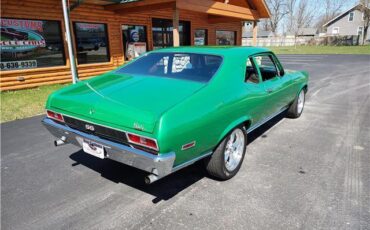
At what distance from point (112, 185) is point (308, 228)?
85.3 inches

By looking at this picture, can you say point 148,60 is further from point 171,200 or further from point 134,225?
point 134,225

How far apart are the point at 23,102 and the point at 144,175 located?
5662 mm

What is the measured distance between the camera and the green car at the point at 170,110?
2.50 meters

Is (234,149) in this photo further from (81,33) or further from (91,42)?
(91,42)

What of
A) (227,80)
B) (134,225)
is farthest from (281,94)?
(134,225)

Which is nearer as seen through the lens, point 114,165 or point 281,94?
point 114,165

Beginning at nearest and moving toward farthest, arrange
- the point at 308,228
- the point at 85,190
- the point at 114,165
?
the point at 308,228 < the point at 85,190 < the point at 114,165

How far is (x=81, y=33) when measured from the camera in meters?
10.5

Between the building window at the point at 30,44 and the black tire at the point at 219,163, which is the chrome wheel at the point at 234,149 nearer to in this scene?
the black tire at the point at 219,163

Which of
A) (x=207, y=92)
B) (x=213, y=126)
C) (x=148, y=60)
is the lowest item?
(x=213, y=126)

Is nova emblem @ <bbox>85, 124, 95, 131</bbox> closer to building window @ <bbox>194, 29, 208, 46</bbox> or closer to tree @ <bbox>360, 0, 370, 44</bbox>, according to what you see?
building window @ <bbox>194, 29, 208, 46</bbox>

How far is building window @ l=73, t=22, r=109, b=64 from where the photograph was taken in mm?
10477

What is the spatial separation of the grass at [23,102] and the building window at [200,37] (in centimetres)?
879

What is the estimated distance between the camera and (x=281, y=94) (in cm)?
462
